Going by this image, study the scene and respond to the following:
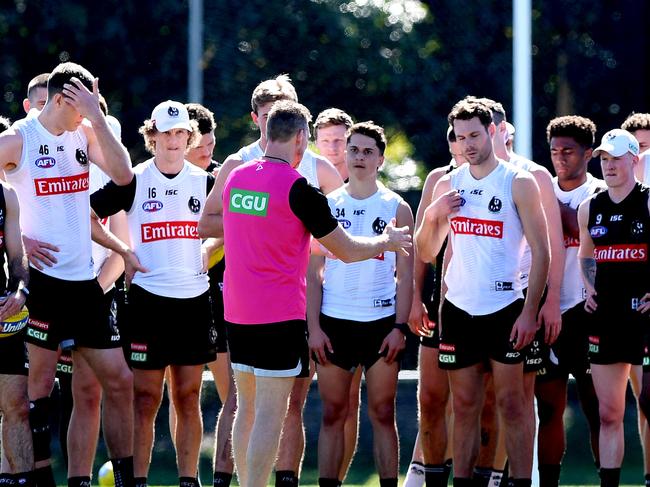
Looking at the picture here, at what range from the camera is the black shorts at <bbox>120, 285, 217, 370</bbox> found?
7.24 m

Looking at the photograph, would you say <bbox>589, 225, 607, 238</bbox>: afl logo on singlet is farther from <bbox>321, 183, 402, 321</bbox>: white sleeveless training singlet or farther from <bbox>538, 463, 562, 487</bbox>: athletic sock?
<bbox>538, 463, 562, 487</bbox>: athletic sock

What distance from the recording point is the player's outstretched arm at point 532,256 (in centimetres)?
675

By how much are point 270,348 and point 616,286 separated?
2074mm

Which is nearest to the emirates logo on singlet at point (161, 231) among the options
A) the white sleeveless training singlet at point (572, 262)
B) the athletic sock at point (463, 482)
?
the athletic sock at point (463, 482)

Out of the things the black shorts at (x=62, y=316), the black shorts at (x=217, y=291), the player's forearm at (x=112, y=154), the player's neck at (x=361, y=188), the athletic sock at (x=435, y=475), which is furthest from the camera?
the black shorts at (x=217, y=291)

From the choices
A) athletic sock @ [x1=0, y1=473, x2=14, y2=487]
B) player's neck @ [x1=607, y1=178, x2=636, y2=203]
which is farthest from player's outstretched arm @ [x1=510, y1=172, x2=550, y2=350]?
athletic sock @ [x1=0, y1=473, x2=14, y2=487]

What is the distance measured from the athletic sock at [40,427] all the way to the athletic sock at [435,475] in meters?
2.06

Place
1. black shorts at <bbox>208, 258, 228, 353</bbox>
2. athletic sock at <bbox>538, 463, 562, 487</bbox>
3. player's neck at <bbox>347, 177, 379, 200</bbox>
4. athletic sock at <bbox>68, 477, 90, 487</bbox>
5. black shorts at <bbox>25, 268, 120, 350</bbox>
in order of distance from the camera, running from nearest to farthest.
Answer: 1. black shorts at <bbox>25, 268, 120, 350</bbox>
2. athletic sock at <bbox>68, 477, 90, 487</bbox>
3. player's neck at <bbox>347, 177, 379, 200</bbox>
4. athletic sock at <bbox>538, 463, 562, 487</bbox>
5. black shorts at <bbox>208, 258, 228, 353</bbox>

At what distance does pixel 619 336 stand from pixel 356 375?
143 centimetres

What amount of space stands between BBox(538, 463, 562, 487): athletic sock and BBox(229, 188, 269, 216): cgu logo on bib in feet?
7.99

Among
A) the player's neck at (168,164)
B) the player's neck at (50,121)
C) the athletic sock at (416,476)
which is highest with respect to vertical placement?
the player's neck at (50,121)

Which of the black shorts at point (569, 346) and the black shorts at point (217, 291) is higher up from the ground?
the black shorts at point (217, 291)

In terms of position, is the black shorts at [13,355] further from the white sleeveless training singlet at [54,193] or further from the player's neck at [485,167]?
the player's neck at [485,167]

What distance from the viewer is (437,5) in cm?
1497
